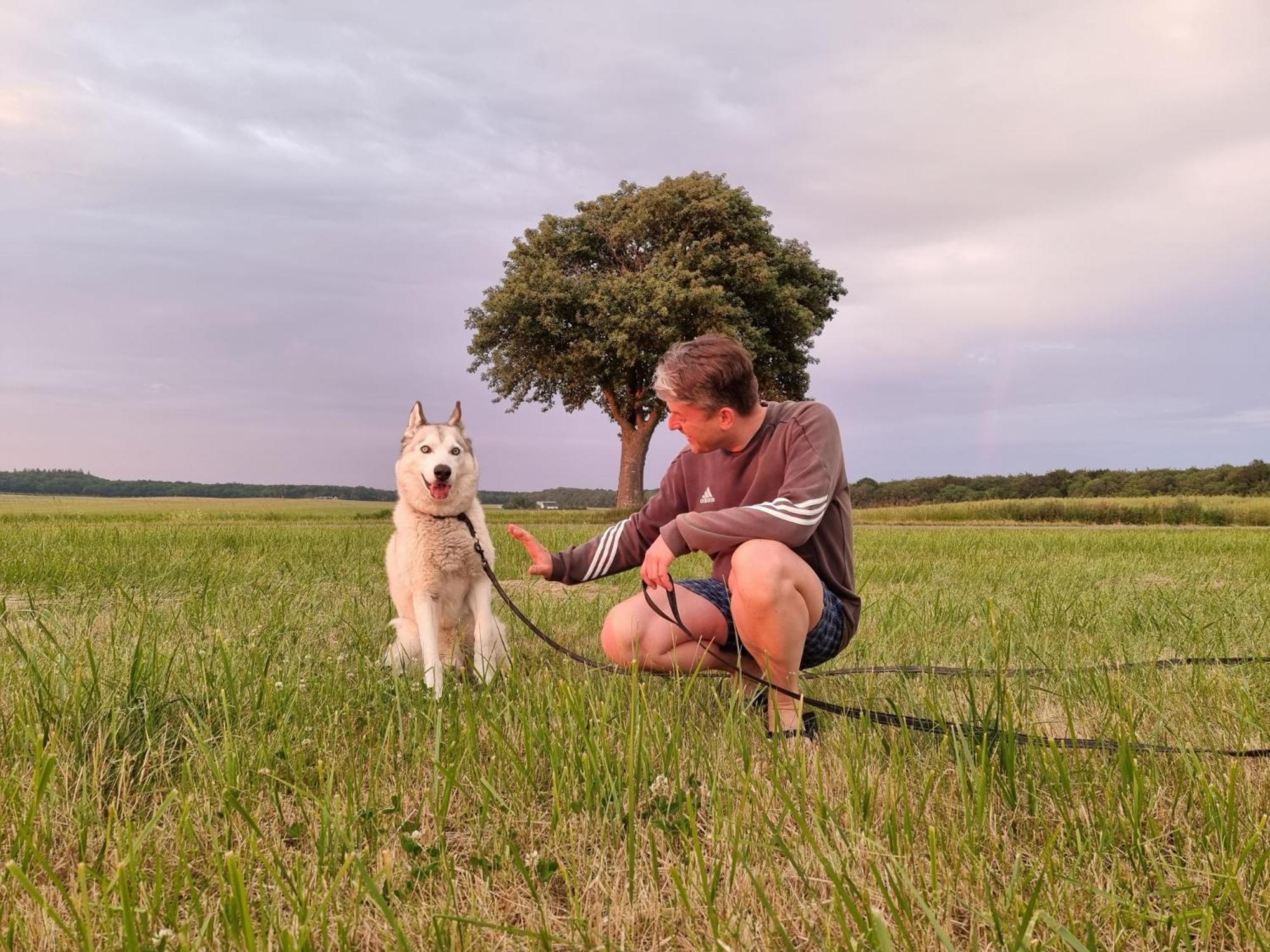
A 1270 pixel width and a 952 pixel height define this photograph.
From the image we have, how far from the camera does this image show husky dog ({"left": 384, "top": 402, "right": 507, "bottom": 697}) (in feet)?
14.6

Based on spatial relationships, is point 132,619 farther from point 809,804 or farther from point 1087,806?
point 1087,806

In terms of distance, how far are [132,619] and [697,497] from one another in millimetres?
3686

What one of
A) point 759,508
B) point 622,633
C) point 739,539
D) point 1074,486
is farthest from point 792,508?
point 1074,486

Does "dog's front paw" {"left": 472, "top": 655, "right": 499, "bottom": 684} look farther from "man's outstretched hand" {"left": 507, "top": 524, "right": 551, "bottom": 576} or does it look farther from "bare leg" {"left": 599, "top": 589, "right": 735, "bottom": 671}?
"bare leg" {"left": 599, "top": 589, "right": 735, "bottom": 671}

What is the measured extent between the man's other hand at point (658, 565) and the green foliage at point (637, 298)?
23.9 meters

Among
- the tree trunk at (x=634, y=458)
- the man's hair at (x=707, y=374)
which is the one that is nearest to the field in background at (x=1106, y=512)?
the tree trunk at (x=634, y=458)

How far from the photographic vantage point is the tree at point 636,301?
2817 centimetres

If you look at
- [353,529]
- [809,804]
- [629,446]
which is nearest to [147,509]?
[353,529]

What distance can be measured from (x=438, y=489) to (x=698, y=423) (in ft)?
5.39

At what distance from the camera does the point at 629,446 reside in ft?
104

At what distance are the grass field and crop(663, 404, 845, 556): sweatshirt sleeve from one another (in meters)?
0.74

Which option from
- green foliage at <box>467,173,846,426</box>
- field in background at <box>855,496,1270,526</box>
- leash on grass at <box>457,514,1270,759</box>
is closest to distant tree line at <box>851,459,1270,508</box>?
field in background at <box>855,496,1270,526</box>

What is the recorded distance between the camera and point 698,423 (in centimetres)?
371

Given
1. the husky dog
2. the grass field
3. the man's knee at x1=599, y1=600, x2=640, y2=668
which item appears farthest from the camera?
the husky dog
